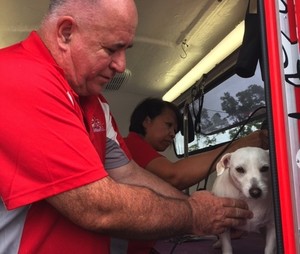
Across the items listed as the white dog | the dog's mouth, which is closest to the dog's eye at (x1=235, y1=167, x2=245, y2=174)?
the white dog

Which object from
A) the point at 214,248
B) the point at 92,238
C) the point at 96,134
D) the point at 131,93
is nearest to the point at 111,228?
the point at 92,238

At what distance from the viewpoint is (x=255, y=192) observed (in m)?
1.50

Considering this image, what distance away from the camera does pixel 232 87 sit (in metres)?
3.71

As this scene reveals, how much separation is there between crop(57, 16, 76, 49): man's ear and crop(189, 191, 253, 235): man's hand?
58 cm

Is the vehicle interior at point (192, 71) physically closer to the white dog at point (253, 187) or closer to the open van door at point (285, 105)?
the white dog at point (253, 187)

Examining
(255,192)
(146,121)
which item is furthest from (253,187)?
(146,121)

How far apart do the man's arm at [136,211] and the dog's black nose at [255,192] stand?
0.24 metres

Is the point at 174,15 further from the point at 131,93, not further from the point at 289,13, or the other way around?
the point at 289,13

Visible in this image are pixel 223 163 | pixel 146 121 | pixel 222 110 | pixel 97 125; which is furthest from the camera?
pixel 222 110

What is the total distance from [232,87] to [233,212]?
2.49m

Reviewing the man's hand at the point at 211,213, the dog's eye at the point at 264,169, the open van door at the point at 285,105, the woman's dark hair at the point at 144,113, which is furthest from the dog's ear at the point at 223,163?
the woman's dark hair at the point at 144,113

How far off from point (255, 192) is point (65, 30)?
2.77 ft

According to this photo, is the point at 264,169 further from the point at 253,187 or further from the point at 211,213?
the point at 211,213

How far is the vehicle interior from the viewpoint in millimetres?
2787
